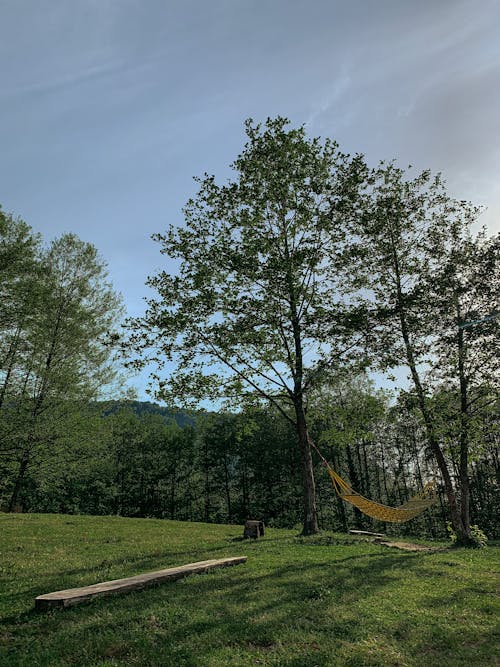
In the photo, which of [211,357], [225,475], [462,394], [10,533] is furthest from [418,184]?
[225,475]

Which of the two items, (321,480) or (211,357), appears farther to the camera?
(321,480)

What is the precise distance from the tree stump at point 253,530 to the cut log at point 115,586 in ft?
21.7

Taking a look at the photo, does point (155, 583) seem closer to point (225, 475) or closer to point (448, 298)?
point (448, 298)

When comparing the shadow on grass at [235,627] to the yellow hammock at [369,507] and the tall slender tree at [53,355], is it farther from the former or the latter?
the tall slender tree at [53,355]

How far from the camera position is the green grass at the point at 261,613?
18.5 ft

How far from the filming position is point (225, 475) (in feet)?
207

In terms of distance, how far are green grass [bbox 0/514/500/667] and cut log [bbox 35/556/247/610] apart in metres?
0.17

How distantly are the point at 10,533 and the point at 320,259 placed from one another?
16.3 m

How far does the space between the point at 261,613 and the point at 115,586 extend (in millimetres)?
3000

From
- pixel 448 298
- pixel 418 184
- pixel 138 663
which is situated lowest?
pixel 138 663

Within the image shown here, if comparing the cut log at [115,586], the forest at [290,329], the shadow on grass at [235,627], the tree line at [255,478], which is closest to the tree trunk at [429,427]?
the forest at [290,329]

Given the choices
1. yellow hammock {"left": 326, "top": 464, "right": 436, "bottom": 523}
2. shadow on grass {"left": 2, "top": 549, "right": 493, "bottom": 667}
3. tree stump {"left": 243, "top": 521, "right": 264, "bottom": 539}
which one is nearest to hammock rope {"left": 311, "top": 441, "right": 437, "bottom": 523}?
yellow hammock {"left": 326, "top": 464, "right": 436, "bottom": 523}

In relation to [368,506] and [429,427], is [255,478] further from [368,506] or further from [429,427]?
[429,427]

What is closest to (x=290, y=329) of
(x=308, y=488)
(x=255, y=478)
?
(x=308, y=488)
